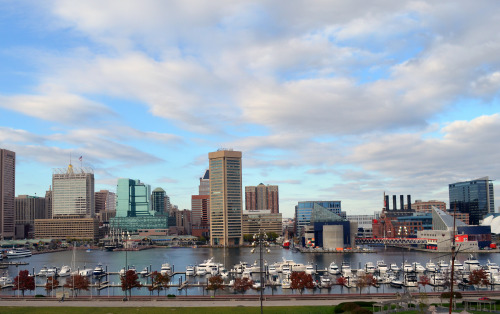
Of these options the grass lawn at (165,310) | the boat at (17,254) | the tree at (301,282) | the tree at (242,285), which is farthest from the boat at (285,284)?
the boat at (17,254)

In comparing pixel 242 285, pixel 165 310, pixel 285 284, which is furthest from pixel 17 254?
pixel 165 310

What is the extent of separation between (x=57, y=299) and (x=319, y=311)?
3397 cm

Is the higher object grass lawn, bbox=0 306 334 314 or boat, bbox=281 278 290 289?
grass lawn, bbox=0 306 334 314

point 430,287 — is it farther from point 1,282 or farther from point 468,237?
point 468,237

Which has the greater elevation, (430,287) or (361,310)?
(361,310)

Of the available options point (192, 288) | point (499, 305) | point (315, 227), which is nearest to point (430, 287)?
point (499, 305)

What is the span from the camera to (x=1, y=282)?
8988cm

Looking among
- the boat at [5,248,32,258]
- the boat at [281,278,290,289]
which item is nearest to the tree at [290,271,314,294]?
the boat at [281,278,290,289]

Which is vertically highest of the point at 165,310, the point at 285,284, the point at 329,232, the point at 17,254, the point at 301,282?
the point at 165,310

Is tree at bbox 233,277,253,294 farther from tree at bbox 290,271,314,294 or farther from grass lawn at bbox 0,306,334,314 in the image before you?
grass lawn at bbox 0,306,334,314

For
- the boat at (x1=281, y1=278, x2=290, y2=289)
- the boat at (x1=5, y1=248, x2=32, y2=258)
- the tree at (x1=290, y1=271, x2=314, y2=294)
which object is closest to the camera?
the tree at (x1=290, y1=271, x2=314, y2=294)

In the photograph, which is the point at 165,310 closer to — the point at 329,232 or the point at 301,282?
the point at 301,282

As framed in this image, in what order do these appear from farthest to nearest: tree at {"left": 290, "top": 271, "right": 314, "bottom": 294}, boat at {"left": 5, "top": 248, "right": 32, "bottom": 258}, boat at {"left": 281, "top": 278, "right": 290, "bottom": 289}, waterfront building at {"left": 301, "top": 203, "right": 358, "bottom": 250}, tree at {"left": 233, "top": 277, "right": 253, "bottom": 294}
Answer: boat at {"left": 5, "top": 248, "right": 32, "bottom": 258} → waterfront building at {"left": 301, "top": 203, "right": 358, "bottom": 250} → boat at {"left": 281, "top": 278, "right": 290, "bottom": 289} → tree at {"left": 233, "top": 277, "right": 253, "bottom": 294} → tree at {"left": 290, "top": 271, "right": 314, "bottom": 294}

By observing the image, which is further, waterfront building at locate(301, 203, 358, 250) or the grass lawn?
waterfront building at locate(301, 203, 358, 250)
